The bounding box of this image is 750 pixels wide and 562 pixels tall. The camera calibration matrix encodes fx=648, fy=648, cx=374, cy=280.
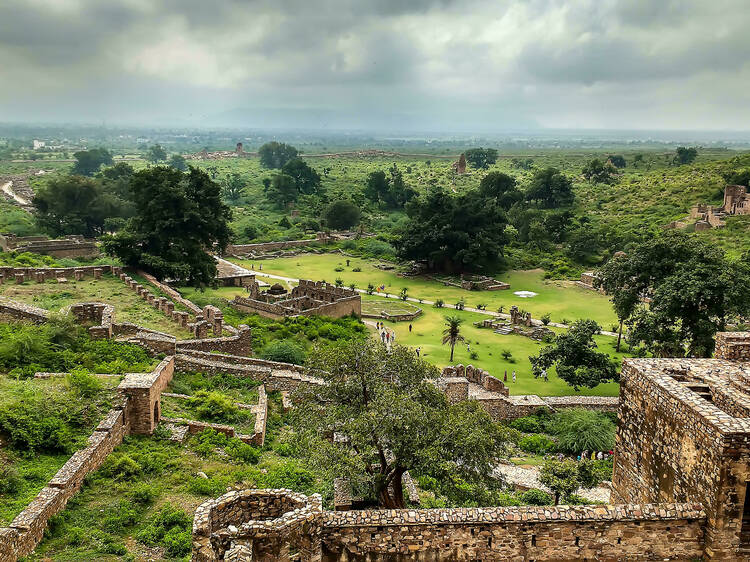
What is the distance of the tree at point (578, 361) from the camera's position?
3139 cm

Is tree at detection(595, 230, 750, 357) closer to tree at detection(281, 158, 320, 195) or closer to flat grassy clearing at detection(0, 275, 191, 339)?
flat grassy clearing at detection(0, 275, 191, 339)

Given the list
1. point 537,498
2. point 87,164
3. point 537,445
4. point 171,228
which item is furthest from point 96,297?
point 87,164

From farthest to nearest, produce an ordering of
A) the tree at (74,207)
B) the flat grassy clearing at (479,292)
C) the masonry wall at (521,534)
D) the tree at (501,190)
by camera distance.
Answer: the tree at (501,190)
the tree at (74,207)
the flat grassy clearing at (479,292)
the masonry wall at (521,534)

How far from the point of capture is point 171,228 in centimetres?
4462

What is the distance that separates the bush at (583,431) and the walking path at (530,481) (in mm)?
3147

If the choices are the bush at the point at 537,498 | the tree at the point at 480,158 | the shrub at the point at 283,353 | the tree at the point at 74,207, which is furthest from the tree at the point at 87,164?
the bush at the point at 537,498

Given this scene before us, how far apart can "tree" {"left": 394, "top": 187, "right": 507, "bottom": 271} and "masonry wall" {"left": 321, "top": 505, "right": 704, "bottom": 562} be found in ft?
173

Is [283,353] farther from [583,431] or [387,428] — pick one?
[387,428]

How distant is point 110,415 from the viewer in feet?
56.2

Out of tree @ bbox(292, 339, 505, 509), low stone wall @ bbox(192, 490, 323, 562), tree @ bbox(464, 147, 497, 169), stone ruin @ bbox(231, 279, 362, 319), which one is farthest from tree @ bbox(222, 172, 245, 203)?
low stone wall @ bbox(192, 490, 323, 562)

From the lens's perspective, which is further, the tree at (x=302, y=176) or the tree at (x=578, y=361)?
the tree at (x=302, y=176)

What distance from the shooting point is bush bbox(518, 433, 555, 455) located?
25934mm

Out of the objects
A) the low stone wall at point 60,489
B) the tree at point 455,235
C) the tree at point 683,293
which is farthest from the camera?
the tree at point 455,235

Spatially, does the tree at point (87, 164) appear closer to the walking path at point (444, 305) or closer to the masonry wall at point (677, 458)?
the walking path at point (444, 305)
